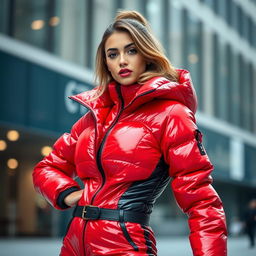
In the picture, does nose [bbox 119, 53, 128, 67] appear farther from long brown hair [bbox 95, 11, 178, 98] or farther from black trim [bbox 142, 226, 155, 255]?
black trim [bbox 142, 226, 155, 255]

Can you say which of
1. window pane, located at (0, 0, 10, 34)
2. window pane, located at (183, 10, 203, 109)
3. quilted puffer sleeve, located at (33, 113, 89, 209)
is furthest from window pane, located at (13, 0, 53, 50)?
quilted puffer sleeve, located at (33, 113, 89, 209)

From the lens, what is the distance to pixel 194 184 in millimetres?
2594

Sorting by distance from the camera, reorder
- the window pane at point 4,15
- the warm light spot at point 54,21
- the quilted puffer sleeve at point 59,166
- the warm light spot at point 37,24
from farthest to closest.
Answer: the warm light spot at point 54,21
the warm light spot at point 37,24
the window pane at point 4,15
the quilted puffer sleeve at point 59,166

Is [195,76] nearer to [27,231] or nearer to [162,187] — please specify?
[27,231]

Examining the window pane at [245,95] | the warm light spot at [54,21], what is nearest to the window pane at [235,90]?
the window pane at [245,95]

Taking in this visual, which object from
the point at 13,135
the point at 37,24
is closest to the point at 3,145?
the point at 13,135

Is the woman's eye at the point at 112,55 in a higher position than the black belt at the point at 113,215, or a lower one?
higher

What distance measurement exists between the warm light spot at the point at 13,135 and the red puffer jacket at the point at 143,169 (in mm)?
14497

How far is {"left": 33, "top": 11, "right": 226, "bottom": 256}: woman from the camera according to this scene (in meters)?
2.63

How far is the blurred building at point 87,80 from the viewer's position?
16.4m

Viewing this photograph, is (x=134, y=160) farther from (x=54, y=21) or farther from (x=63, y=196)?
(x=54, y=21)

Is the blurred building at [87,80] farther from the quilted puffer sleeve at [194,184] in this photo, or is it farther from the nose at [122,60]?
the quilted puffer sleeve at [194,184]

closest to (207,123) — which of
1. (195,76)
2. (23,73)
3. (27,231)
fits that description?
(195,76)

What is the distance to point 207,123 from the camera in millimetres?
29141
